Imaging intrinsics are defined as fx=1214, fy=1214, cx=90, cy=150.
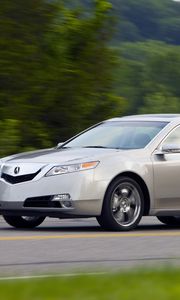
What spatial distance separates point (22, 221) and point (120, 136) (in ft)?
5.39

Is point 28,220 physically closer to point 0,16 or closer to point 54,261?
point 54,261

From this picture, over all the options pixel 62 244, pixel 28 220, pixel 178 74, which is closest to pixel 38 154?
pixel 28 220

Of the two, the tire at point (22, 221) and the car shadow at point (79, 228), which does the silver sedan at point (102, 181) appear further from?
the car shadow at point (79, 228)

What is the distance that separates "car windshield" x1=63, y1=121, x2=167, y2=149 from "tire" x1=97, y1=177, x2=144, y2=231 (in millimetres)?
652

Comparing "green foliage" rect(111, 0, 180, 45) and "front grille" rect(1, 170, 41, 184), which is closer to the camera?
"front grille" rect(1, 170, 41, 184)

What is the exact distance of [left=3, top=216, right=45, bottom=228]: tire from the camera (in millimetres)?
15266

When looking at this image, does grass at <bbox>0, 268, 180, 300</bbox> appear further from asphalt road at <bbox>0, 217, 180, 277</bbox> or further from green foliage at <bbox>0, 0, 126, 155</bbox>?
green foliage at <bbox>0, 0, 126, 155</bbox>

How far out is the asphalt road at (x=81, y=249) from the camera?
10505mm

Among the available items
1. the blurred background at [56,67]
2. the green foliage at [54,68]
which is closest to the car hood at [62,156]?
the blurred background at [56,67]

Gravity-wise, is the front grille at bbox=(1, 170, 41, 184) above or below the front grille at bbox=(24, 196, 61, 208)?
above

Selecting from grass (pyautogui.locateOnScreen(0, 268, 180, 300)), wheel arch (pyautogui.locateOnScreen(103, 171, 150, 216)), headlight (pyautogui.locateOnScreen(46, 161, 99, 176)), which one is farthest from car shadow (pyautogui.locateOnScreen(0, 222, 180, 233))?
grass (pyautogui.locateOnScreen(0, 268, 180, 300))

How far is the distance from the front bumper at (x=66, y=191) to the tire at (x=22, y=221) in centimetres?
86

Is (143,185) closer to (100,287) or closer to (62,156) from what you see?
(62,156)

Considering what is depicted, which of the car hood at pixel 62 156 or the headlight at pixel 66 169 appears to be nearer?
the headlight at pixel 66 169
